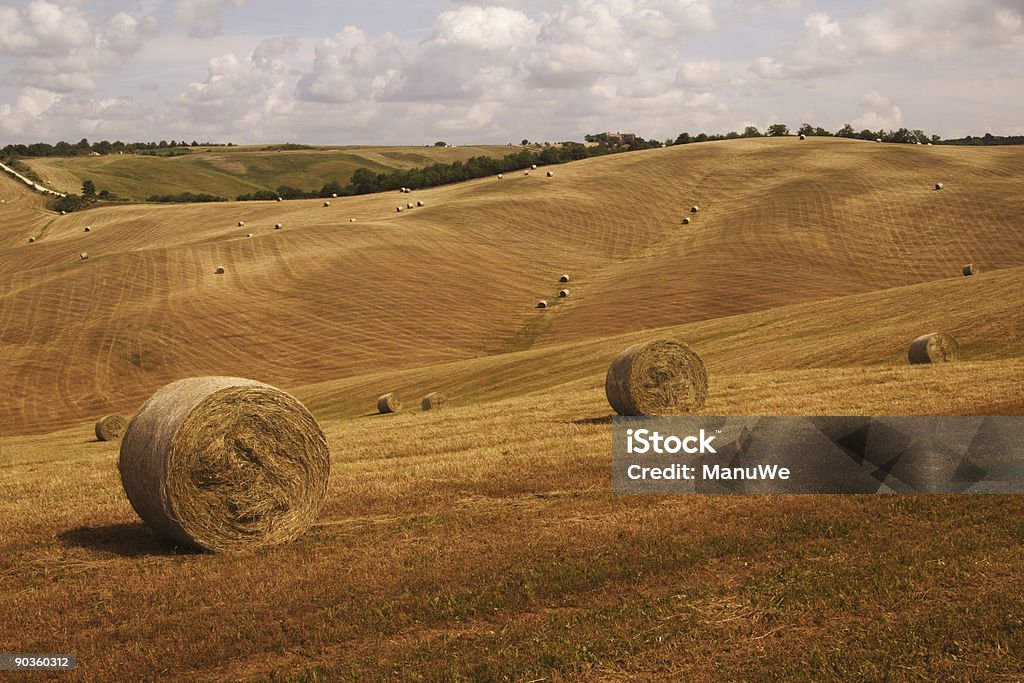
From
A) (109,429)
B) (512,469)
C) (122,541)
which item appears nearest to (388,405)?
(109,429)

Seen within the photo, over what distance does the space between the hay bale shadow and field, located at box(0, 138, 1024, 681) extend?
7 cm

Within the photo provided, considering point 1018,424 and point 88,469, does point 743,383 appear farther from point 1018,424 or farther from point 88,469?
point 88,469

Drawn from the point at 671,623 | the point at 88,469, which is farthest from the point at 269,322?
the point at 671,623

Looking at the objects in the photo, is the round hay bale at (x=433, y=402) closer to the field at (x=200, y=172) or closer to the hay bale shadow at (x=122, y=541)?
the hay bale shadow at (x=122, y=541)

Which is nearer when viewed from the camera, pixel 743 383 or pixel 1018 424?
pixel 1018 424

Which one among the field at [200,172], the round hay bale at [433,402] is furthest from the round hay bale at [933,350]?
the field at [200,172]

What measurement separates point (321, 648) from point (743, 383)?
19204mm

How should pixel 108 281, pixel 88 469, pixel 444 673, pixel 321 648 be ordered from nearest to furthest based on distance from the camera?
pixel 444 673 → pixel 321 648 → pixel 88 469 → pixel 108 281

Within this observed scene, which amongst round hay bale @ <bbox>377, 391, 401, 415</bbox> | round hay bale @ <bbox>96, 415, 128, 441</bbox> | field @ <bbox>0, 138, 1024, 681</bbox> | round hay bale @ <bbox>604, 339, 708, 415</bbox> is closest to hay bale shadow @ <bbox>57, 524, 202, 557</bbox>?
field @ <bbox>0, 138, 1024, 681</bbox>

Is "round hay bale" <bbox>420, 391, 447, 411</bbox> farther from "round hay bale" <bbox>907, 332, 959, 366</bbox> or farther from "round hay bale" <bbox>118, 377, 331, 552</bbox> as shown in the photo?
"round hay bale" <bbox>118, 377, 331, 552</bbox>

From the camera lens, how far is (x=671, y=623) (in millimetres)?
8852

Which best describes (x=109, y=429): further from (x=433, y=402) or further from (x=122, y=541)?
(x=122, y=541)

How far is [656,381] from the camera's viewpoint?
22297 millimetres

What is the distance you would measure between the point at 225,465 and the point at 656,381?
12.2m
